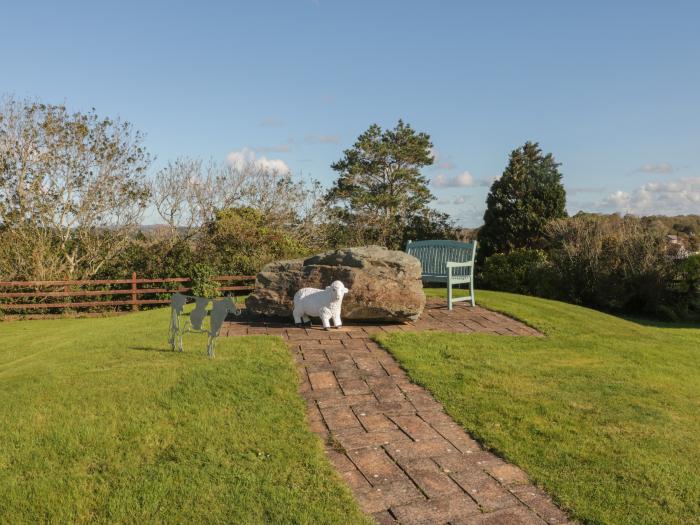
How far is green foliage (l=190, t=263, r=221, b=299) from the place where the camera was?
13.2 m

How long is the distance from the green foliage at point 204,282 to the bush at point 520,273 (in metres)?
8.92

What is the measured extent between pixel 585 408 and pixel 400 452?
1.99m

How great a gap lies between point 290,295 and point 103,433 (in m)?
4.68

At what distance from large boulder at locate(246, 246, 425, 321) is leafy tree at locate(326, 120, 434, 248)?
51.3ft

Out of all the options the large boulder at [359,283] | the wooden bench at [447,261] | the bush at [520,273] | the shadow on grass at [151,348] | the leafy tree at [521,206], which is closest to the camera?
the shadow on grass at [151,348]

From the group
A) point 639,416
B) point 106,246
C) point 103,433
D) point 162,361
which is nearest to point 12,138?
point 106,246

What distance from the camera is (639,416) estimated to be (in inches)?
176

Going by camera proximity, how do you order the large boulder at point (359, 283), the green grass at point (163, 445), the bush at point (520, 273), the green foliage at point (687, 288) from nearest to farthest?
the green grass at point (163, 445) < the large boulder at point (359, 283) < the green foliage at point (687, 288) < the bush at point (520, 273)

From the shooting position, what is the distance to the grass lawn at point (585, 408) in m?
3.25

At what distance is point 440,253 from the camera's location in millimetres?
9977

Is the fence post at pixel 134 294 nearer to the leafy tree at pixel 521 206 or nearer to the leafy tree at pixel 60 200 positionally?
the leafy tree at pixel 60 200

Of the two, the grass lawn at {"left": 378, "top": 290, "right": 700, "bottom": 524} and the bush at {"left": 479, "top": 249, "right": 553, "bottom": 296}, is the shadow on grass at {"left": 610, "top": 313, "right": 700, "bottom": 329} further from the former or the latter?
the grass lawn at {"left": 378, "top": 290, "right": 700, "bottom": 524}

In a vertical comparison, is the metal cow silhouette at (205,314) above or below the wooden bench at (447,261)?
below

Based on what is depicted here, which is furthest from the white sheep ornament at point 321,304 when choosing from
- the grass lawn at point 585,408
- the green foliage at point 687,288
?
the green foliage at point 687,288
